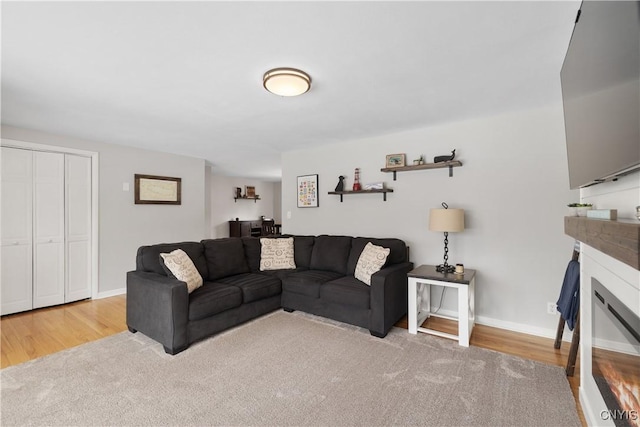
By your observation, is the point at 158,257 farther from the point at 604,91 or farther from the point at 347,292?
the point at 604,91

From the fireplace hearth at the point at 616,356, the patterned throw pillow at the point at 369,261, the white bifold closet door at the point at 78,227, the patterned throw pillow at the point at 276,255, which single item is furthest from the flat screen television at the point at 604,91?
the white bifold closet door at the point at 78,227

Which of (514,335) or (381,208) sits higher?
(381,208)

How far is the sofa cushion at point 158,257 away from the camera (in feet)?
9.85

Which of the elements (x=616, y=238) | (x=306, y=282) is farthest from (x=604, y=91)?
(x=306, y=282)

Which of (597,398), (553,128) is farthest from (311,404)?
(553,128)

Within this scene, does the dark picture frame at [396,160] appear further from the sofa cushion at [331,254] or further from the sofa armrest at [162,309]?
the sofa armrest at [162,309]

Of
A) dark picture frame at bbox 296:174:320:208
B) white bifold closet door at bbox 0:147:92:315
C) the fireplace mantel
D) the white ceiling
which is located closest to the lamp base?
the white ceiling

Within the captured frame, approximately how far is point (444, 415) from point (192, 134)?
3869 mm

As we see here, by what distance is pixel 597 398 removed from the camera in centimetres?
151

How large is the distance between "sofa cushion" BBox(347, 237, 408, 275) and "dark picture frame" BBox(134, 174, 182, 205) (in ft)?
10.5

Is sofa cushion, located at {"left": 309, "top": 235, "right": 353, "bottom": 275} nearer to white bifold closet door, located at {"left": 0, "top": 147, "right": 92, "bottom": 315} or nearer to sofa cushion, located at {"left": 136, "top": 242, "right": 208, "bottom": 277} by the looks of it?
sofa cushion, located at {"left": 136, "top": 242, "right": 208, "bottom": 277}

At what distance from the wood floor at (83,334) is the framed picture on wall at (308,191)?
216cm

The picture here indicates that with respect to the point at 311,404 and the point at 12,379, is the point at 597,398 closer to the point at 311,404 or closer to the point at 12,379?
the point at 311,404

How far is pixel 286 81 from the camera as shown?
2.16 meters
